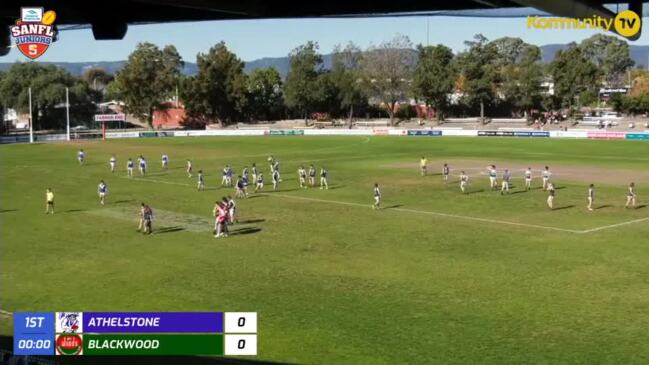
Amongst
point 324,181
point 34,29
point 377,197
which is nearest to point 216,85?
point 324,181

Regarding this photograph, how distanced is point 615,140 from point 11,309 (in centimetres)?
8945

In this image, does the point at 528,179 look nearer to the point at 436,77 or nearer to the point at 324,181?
the point at 324,181

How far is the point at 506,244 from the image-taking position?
2742 cm

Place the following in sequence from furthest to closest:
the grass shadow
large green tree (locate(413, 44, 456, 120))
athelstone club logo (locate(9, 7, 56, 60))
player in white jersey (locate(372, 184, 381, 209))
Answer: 1. large green tree (locate(413, 44, 456, 120))
2. player in white jersey (locate(372, 184, 381, 209))
3. the grass shadow
4. athelstone club logo (locate(9, 7, 56, 60))

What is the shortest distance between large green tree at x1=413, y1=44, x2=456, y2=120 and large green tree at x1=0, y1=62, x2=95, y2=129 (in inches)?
2640

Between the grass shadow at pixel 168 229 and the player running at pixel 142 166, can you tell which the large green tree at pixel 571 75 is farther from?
the grass shadow at pixel 168 229

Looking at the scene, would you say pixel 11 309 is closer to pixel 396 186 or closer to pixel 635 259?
pixel 635 259

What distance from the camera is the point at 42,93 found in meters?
125

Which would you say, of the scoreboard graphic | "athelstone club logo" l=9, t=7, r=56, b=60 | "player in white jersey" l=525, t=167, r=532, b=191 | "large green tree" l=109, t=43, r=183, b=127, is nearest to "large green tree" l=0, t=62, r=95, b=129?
"large green tree" l=109, t=43, r=183, b=127

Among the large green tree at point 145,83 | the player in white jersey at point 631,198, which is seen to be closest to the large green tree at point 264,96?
the large green tree at point 145,83

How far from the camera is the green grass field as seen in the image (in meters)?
16.5

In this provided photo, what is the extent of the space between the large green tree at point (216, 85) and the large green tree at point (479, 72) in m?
44.6

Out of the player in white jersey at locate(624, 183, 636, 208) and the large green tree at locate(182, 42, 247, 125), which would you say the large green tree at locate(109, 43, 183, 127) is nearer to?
the large green tree at locate(182, 42, 247, 125)

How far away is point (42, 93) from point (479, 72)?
8334 cm
